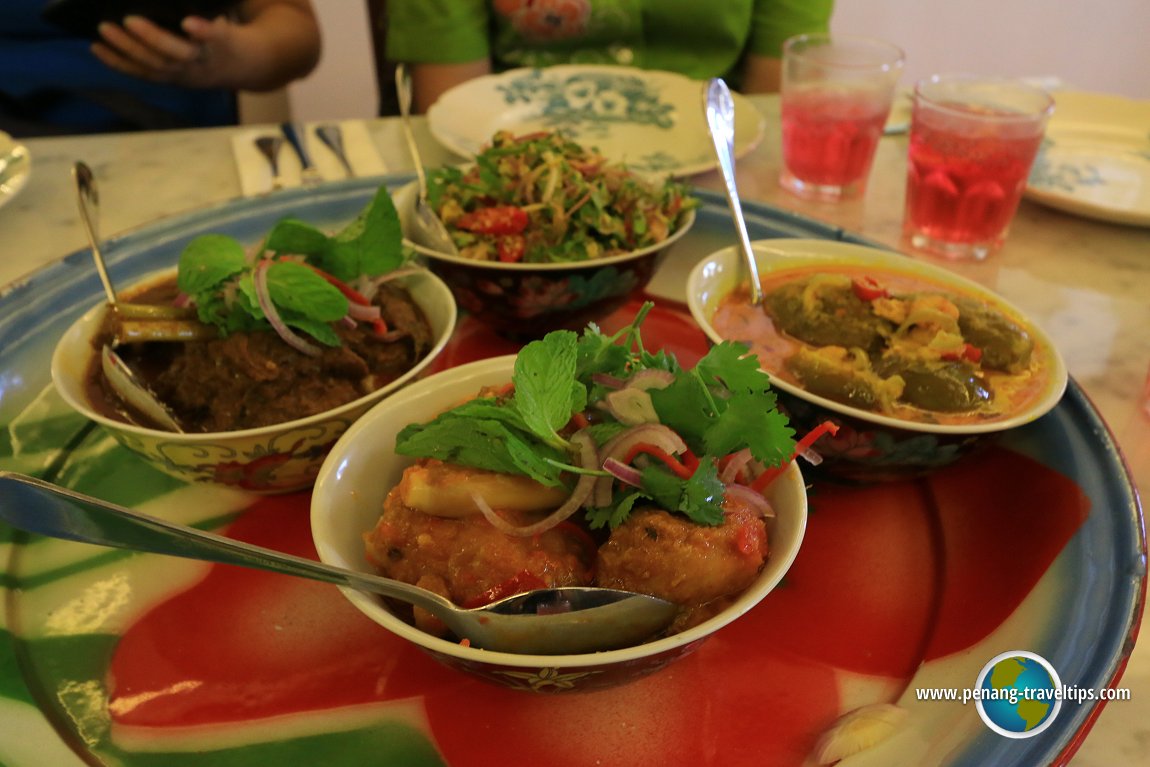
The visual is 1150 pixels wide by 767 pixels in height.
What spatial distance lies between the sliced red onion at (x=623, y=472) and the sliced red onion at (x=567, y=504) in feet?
0.08

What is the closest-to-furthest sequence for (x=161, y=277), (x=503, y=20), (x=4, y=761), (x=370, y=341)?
(x=4, y=761) → (x=370, y=341) → (x=161, y=277) → (x=503, y=20)

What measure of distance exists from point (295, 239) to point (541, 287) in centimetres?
47

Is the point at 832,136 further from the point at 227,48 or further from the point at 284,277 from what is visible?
the point at 227,48

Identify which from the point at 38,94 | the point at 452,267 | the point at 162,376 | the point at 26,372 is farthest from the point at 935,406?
the point at 38,94

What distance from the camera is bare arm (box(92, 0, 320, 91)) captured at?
324 cm

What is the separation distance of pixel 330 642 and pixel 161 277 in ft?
2.76

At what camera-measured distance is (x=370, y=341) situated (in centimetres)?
150

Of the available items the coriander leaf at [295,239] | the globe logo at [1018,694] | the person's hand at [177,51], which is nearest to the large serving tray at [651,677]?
the globe logo at [1018,694]

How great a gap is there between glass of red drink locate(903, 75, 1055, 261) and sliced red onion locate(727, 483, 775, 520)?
1.41m

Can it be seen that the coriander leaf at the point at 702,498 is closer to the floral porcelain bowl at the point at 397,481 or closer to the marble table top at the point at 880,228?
the floral porcelain bowl at the point at 397,481

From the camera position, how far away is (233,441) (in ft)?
4.17

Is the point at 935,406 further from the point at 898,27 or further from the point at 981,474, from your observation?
the point at 898,27

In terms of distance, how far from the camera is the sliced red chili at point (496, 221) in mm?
1801

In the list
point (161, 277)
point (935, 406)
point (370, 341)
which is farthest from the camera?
point (161, 277)
